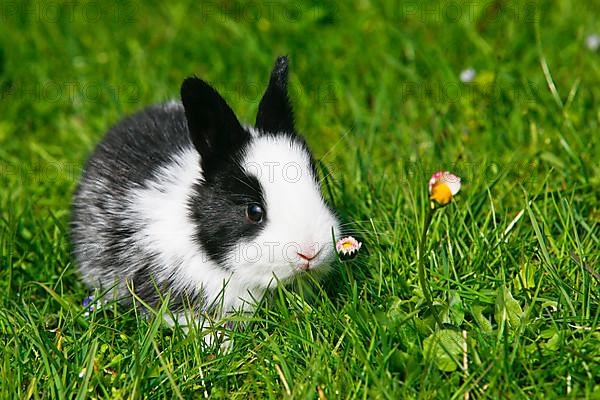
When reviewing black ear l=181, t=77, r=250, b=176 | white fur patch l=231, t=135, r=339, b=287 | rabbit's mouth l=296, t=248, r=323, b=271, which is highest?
black ear l=181, t=77, r=250, b=176

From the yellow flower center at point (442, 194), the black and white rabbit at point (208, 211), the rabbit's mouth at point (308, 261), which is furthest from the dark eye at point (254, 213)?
the yellow flower center at point (442, 194)

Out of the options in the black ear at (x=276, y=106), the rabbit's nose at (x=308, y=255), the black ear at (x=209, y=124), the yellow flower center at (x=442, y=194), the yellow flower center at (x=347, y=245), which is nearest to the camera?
the yellow flower center at (x=442, y=194)

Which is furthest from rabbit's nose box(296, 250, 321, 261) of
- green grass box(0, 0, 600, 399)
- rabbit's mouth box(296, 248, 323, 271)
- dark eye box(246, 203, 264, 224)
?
dark eye box(246, 203, 264, 224)

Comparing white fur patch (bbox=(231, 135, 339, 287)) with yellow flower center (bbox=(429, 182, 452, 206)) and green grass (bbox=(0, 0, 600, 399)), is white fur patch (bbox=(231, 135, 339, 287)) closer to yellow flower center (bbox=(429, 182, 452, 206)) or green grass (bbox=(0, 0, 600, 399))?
green grass (bbox=(0, 0, 600, 399))

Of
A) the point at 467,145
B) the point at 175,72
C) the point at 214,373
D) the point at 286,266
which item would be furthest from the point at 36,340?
the point at 175,72

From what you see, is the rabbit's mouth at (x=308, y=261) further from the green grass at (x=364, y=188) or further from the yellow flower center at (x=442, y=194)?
the yellow flower center at (x=442, y=194)

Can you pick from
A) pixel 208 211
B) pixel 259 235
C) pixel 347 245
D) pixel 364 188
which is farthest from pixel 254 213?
pixel 364 188
